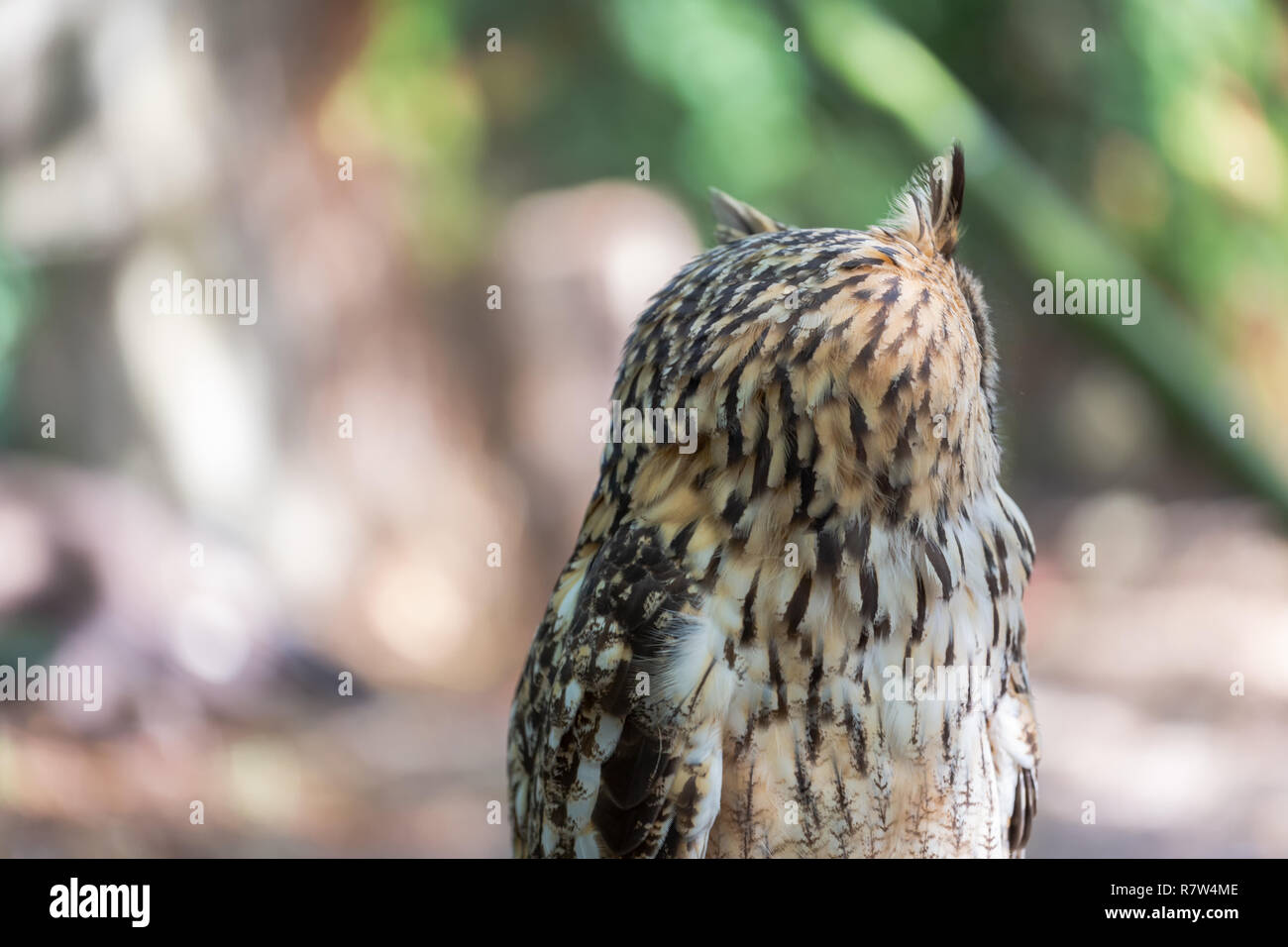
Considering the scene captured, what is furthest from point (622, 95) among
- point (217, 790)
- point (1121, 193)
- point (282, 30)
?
point (217, 790)

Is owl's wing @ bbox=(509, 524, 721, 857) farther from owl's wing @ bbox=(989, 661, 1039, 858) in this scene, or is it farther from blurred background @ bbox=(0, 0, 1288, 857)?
blurred background @ bbox=(0, 0, 1288, 857)

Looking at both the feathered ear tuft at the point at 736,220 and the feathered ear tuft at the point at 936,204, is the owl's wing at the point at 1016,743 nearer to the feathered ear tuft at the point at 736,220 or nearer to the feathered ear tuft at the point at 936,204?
the feathered ear tuft at the point at 936,204

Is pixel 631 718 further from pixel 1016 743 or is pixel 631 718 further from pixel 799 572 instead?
pixel 1016 743

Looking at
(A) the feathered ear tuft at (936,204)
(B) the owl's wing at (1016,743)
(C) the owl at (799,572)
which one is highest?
(A) the feathered ear tuft at (936,204)

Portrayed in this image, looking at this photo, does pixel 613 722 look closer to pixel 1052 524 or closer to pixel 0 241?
pixel 0 241

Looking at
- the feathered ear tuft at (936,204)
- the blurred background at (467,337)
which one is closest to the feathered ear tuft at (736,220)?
the feathered ear tuft at (936,204)


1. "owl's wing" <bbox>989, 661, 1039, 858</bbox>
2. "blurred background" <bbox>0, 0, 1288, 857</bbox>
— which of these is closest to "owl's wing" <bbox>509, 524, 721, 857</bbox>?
"owl's wing" <bbox>989, 661, 1039, 858</bbox>

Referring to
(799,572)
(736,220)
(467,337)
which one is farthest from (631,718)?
(467,337)
